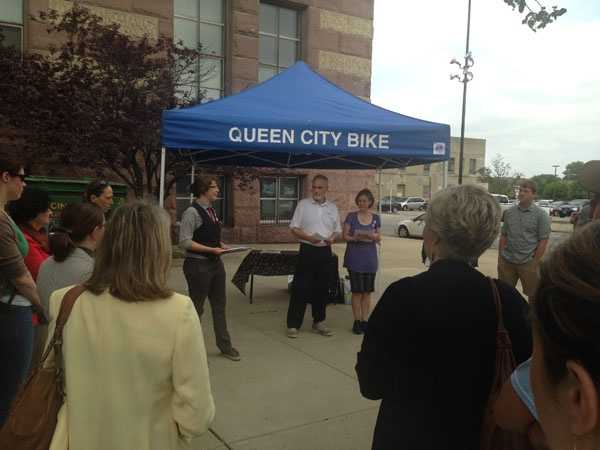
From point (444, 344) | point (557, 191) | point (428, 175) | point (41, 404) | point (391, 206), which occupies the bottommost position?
point (391, 206)

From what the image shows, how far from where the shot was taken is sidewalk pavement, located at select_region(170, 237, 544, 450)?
3229mm

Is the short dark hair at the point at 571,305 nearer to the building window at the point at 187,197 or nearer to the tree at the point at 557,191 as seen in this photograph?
the building window at the point at 187,197

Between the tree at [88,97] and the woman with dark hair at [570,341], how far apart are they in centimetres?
927

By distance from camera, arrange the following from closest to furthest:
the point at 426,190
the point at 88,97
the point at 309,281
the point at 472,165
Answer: the point at 309,281 < the point at 88,97 < the point at 472,165 < the point at 426,190

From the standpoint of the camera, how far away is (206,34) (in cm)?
1379

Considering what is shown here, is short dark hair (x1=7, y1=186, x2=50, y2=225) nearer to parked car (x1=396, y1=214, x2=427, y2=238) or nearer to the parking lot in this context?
the parking lot

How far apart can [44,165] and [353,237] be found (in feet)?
26.9

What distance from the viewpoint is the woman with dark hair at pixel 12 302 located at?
7.72 ft

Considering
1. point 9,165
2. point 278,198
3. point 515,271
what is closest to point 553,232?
point 278,198

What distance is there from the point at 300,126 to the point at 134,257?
3845 mm

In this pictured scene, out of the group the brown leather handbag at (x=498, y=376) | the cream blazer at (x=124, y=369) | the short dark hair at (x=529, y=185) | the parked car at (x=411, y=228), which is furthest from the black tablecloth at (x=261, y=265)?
the parked car at (x=411, y=228)

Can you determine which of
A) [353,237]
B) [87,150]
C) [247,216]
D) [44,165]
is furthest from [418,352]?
[247,216]

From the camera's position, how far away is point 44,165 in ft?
35.0

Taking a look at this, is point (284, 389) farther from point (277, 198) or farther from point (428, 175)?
point (428, 175)
